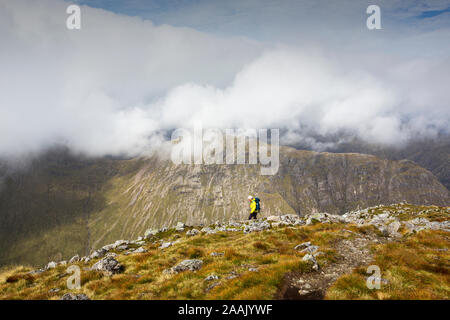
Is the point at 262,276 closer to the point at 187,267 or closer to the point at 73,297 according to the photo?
the point at 187,267

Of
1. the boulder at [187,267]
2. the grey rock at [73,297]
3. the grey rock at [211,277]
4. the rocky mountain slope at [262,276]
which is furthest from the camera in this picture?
the boulder at [187,267]

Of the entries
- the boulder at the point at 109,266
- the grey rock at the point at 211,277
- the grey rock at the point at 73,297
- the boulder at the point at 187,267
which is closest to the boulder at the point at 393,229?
the boulder at the point at 187,267

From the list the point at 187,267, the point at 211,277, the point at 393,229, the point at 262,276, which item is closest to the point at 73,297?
the point at 187,267

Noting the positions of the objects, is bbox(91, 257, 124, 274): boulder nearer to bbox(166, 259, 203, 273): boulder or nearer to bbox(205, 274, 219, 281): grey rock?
bbox(166, 259, 203, 273): boulder

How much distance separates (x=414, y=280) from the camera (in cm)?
1235

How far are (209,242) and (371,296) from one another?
777 inches

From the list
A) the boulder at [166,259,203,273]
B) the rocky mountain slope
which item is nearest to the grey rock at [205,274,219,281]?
the rocky mountain slope

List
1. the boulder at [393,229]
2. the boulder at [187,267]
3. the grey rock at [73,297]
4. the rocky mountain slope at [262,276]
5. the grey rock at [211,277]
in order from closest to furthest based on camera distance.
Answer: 1. the rocky mountain slope at [262,276]
2. the grey rock at [73,297]
3. the grey rock at [211,277]
4. the boulder at [187,267]
5. the boulder at [393,229]

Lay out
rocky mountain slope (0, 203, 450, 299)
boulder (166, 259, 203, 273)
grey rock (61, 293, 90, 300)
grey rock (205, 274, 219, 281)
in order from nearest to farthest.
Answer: rocky mountain slope (0, 203, 450, 299)
grey rock (61, 293, 90, 300)
grey rock (205, 274, 219, 281)
boulder (166, 259, 203, 273)

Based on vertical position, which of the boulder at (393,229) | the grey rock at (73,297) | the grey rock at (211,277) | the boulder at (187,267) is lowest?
the boulder at (393,229)

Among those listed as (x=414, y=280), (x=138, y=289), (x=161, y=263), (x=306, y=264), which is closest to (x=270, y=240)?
(x=306, y=264)

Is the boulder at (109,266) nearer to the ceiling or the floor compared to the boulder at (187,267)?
nearer to the floor

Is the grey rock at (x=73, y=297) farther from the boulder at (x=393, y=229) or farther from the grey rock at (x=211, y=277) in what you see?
the boulder at (x=393, y=229)
